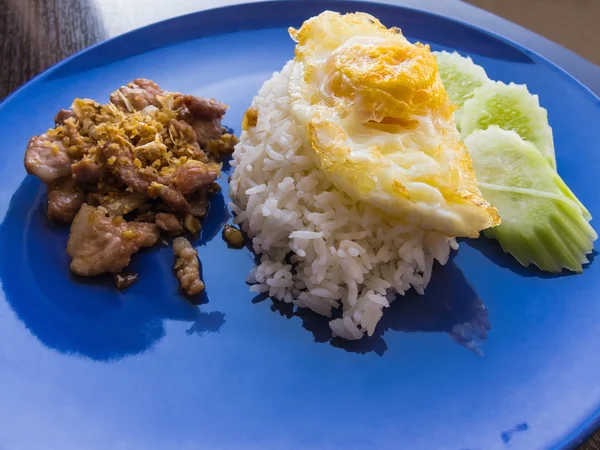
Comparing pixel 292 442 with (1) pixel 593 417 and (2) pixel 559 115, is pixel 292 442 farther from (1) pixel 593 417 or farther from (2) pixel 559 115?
(2) pixel 559 115

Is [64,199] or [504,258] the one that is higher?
[504,258]

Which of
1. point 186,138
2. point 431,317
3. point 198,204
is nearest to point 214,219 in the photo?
point 198,204

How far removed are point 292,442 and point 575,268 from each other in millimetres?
1598

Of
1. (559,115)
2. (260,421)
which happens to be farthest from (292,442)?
(559,115)

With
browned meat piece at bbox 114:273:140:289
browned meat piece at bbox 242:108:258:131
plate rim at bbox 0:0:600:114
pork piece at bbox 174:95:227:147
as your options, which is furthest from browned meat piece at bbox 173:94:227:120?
browned meat piece at bbox 114:273:140:289

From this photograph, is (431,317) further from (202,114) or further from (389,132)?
(202,114)

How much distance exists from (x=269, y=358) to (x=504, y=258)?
4.28ft

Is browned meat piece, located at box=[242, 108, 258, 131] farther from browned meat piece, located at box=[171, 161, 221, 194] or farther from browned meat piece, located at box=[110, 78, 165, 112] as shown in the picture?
browned meat piece, located at box=[110, 78, 165, 112]

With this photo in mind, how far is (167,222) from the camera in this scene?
9.23 feet

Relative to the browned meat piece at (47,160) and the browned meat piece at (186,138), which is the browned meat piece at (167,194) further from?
the browned meat piece at (47,160)

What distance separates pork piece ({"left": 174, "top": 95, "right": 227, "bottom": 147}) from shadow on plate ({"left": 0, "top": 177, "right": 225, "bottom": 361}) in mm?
853

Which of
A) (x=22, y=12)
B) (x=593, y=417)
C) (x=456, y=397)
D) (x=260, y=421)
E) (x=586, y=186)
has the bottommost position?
(x=22, y=12)

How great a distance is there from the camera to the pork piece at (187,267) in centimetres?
257

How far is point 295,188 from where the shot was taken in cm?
A: 271
